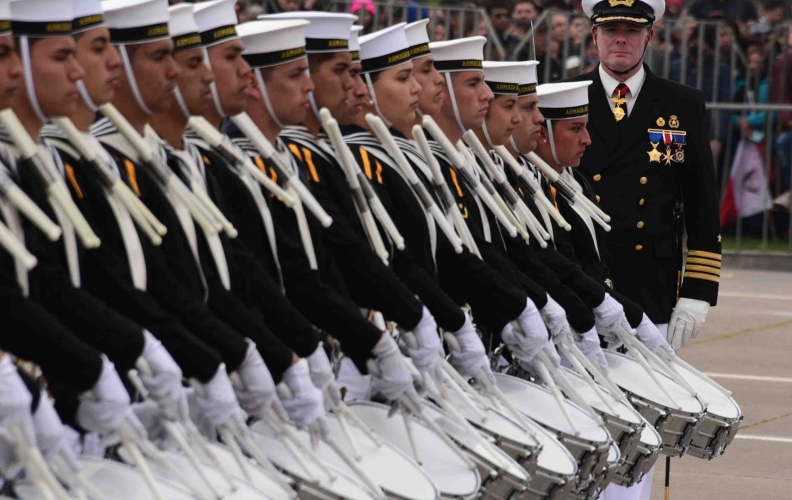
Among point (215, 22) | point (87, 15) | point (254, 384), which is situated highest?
point (87, 15)

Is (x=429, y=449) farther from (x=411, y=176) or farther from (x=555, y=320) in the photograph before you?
(x=555, y=320)

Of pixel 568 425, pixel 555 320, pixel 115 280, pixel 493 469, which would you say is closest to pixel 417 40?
pixel 555 320

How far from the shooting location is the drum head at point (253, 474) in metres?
3.55

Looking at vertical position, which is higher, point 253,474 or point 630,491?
point 253,474

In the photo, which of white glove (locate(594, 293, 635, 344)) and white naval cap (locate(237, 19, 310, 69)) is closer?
white naval cap (locate(237, 19, 310, 69))

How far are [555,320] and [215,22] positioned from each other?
153 centimetres

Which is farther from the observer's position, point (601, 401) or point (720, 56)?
point (720, 56)

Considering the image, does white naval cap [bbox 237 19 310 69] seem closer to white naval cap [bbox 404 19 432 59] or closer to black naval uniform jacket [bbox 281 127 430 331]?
black naval uniform jacket [bbox 281 127 430 331]

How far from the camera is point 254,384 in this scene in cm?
389

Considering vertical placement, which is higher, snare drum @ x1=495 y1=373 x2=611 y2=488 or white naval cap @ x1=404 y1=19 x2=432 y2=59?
white naval cap @ x1=404 y1=19 x2=432 y2=59

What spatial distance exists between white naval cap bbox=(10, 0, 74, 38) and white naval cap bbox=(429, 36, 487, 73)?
2071 mm

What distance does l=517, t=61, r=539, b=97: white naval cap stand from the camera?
597 centimetres

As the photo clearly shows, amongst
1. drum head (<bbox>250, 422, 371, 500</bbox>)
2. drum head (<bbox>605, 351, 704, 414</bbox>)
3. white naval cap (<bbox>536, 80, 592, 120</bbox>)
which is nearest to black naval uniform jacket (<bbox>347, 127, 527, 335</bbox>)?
drum head (<bbox>605, 351, 704, 414</bbox>)

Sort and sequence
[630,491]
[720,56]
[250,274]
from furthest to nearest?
[720,56] < [630,491] < [250,274]
